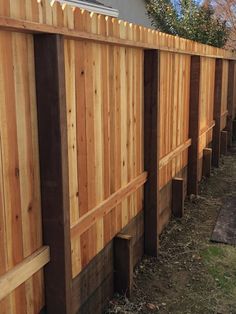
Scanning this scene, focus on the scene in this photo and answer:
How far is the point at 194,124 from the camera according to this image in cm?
596

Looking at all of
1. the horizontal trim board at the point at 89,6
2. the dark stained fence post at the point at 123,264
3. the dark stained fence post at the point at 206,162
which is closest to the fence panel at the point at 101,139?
the dark stained fence post at the point at 123,264

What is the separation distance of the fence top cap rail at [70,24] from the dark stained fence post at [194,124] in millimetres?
1922

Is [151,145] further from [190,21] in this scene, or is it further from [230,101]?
[190,21]

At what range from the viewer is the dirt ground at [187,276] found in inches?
134

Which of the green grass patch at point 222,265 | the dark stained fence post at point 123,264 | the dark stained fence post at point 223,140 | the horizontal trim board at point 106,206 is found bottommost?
the green grass patch at point 222,265

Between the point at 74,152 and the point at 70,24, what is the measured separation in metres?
0.75

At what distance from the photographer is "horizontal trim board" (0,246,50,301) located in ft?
6.73

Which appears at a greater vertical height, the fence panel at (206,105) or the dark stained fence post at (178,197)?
the fence panel at (206,105)

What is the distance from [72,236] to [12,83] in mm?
1035

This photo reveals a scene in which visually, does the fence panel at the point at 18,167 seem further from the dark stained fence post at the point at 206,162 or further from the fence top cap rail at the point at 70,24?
the dark stained fence post at the point at 206,162

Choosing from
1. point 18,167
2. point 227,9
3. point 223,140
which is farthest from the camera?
point 227,9

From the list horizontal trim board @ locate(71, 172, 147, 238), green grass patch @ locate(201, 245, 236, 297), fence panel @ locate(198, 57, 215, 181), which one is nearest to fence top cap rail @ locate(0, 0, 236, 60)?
horizontal trim board @ locate(71, 172, 147, 238)

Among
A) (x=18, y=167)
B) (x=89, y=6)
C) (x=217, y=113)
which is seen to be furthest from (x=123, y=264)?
(x=89, y=6)

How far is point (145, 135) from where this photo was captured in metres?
3.98
